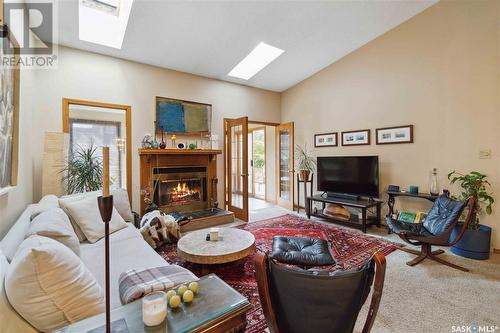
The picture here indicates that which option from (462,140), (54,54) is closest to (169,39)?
(54,54)

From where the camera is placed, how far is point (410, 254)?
122 inches

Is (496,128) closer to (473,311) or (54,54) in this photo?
(473,311)

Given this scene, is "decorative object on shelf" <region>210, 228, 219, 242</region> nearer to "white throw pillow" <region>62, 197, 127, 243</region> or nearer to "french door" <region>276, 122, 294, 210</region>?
"white throw pillow" <region>62, 197, 127, 243</region>

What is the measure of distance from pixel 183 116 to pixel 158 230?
94.5 inches

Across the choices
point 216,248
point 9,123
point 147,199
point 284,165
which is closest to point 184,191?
point 147,199

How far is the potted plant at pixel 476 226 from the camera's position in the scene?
115 inches

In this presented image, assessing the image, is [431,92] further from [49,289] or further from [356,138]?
[49,289]

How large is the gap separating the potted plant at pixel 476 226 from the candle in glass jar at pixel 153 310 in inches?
143

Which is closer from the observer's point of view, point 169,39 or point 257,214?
point 169,39

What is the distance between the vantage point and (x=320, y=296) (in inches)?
40.9

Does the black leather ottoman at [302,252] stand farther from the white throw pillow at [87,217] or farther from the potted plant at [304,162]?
the potted plant at [304,162]

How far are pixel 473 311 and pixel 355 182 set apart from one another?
8.42 ft

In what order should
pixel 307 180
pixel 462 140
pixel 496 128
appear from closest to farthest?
1. pixel 496 128
2. pixel 462 140
3. pixel 307 180

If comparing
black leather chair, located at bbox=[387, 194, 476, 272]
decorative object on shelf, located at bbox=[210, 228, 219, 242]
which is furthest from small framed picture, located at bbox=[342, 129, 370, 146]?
decorative object on shelf, located at bbox=[210, 228, 219, 242]
